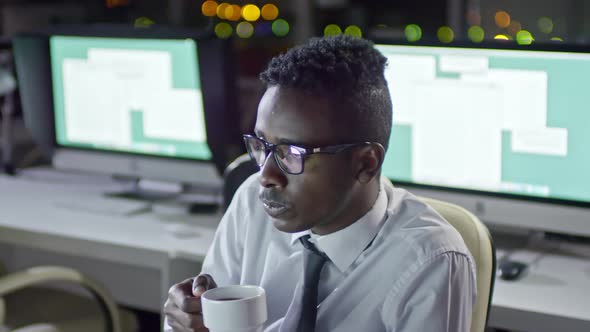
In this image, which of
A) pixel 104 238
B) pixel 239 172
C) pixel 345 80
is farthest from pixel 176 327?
pixel 104 238

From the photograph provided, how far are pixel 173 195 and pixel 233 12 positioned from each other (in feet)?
9.16

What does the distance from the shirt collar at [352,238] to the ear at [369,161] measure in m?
0.07

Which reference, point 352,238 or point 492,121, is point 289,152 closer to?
point 352,238

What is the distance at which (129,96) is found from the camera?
2512 millimetres

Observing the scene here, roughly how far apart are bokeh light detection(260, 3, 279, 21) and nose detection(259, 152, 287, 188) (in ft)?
12.1

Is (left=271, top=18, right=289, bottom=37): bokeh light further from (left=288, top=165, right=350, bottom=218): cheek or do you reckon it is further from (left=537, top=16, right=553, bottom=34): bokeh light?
(left=288, top=165, right=350, bottom=218): cheek

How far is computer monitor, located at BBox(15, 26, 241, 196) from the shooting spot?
235cm

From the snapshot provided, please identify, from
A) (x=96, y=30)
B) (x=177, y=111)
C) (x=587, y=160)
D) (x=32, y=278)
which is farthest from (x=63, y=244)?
(x=587, y=160)

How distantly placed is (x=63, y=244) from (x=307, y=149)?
1191mm

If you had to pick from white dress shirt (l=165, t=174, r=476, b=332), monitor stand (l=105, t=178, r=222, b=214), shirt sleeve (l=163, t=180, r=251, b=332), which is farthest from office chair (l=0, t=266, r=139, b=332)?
white dress shirt (l=165, t=174, r=476, b=332)

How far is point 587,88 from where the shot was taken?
187cm

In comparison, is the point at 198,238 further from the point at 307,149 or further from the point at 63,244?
the point at 307,149

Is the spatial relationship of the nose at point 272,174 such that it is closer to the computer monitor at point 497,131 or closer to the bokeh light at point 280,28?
the computer monitor at point 497,131

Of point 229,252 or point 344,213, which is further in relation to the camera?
point 229,252
